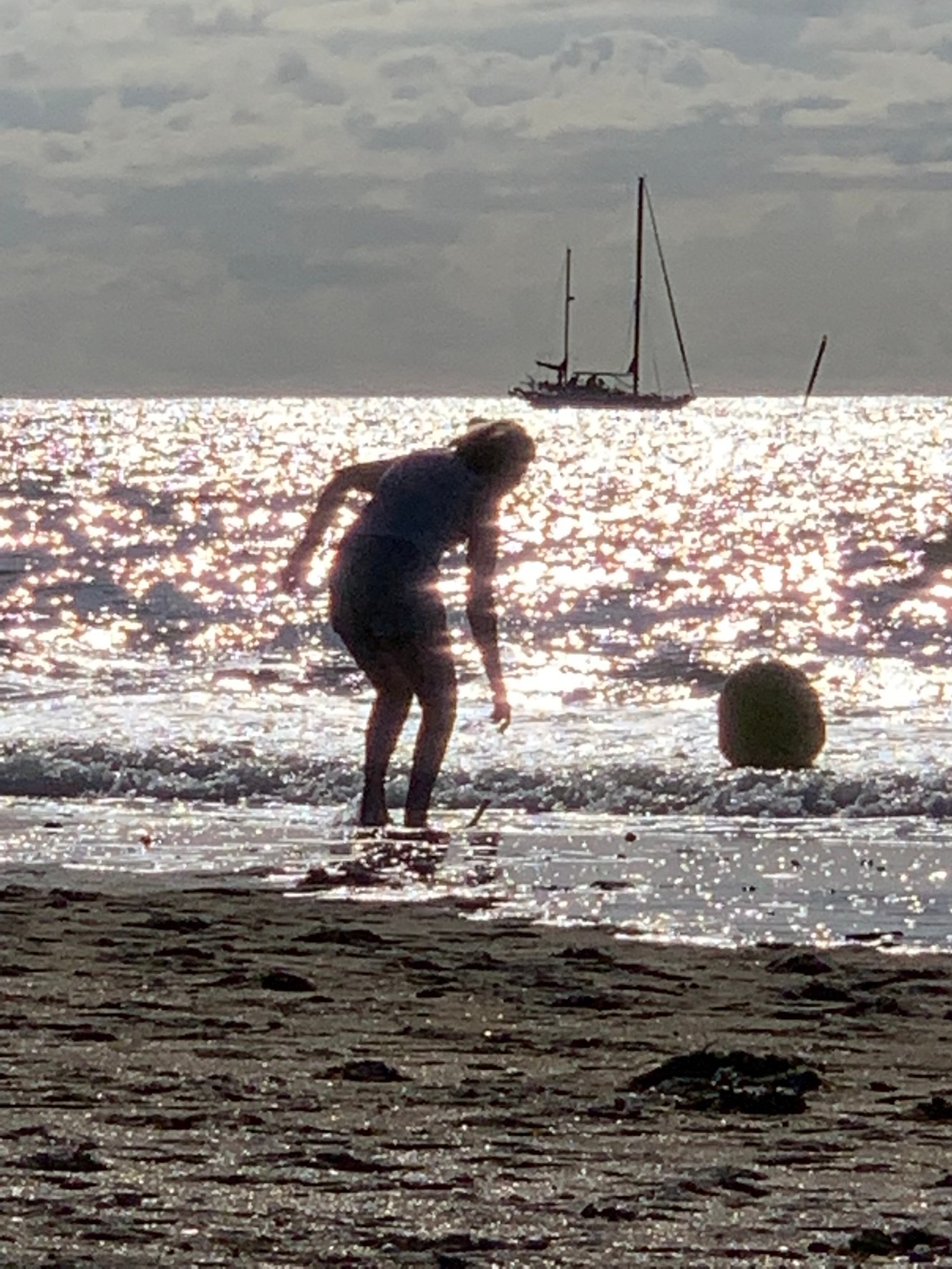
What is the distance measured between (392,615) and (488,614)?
43 centimetres

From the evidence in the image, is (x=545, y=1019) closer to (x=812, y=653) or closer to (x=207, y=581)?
(x=812, y=653)

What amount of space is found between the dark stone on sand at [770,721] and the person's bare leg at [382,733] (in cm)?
415

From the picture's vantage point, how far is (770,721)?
1433 cm

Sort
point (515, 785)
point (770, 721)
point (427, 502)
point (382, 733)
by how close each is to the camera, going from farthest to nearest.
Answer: point (770, 721) → point (515, 785) → point (382, 733) → point (427, 502)

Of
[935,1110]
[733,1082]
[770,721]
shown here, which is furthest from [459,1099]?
[770,721]

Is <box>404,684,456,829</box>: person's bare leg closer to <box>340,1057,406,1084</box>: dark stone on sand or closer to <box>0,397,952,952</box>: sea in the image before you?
<box>0,397,952,952</box>: sea

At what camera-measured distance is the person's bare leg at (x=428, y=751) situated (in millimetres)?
9898

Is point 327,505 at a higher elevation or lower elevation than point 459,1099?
higher

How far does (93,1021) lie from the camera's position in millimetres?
5531

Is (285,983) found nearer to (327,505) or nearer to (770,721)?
(327,505)

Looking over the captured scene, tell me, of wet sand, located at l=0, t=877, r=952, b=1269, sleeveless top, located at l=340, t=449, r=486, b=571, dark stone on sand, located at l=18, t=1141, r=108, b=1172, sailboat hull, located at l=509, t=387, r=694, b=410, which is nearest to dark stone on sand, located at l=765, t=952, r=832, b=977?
wet sand, located at l=0, t=877, r=952, b=1269

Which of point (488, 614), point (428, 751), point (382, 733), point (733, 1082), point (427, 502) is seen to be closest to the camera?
point (733, 1082)

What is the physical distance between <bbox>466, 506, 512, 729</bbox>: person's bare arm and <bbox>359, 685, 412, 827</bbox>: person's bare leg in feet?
1.27

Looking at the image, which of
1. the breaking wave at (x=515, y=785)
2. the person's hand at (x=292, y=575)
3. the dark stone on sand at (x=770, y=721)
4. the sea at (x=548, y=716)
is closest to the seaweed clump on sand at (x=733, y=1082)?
the sea at (x=548, y=716)
